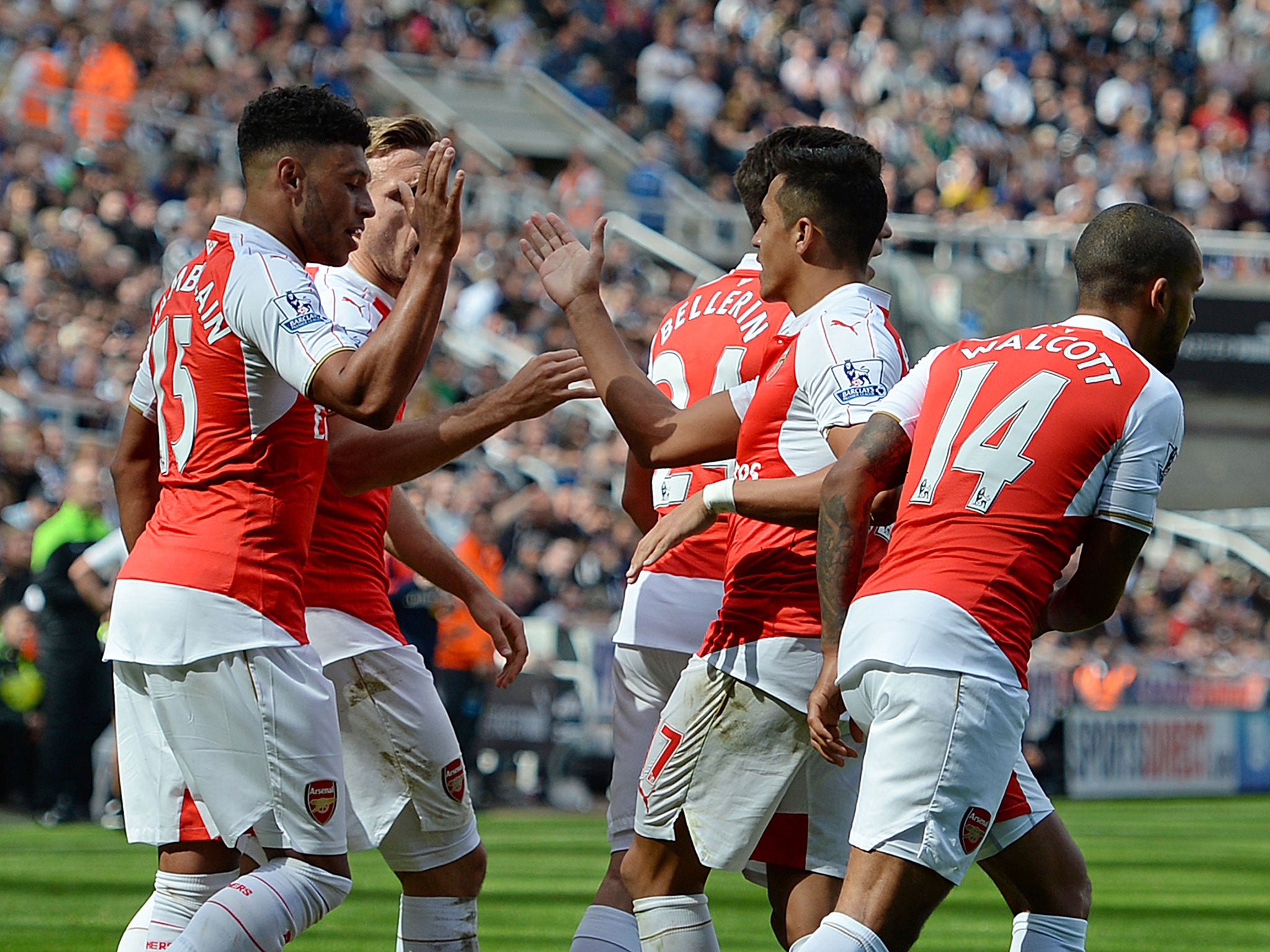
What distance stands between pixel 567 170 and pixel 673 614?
21.0 m

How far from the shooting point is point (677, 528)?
188 inches

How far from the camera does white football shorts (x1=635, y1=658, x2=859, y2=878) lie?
16.0 feet

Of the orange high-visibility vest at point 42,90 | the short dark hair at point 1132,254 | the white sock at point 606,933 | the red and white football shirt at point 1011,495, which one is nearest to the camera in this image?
the red and white football shirt at point 1011,495

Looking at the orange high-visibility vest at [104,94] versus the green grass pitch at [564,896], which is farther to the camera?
the orange high-visibility vest at [104,94]

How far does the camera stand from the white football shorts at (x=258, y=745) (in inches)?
177

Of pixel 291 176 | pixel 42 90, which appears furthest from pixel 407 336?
pixel 42 90

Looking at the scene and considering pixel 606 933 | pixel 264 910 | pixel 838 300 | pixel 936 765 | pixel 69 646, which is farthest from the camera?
pixel 69 646

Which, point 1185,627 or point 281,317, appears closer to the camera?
point 281,317

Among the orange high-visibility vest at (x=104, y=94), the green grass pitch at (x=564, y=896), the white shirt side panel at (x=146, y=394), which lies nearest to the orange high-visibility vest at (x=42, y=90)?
the orange high-visibility vest at (x=104, y=94)

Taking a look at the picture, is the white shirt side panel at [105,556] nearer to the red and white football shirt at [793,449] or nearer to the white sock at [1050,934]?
the red and white football shirt at [793,449]

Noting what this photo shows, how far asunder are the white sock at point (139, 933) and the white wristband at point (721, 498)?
167cm

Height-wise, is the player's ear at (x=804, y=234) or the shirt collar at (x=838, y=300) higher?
the player's ear at (x=804, y=234)

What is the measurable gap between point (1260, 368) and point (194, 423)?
24.0m

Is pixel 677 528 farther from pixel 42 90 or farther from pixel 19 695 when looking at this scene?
pixel 42 90
